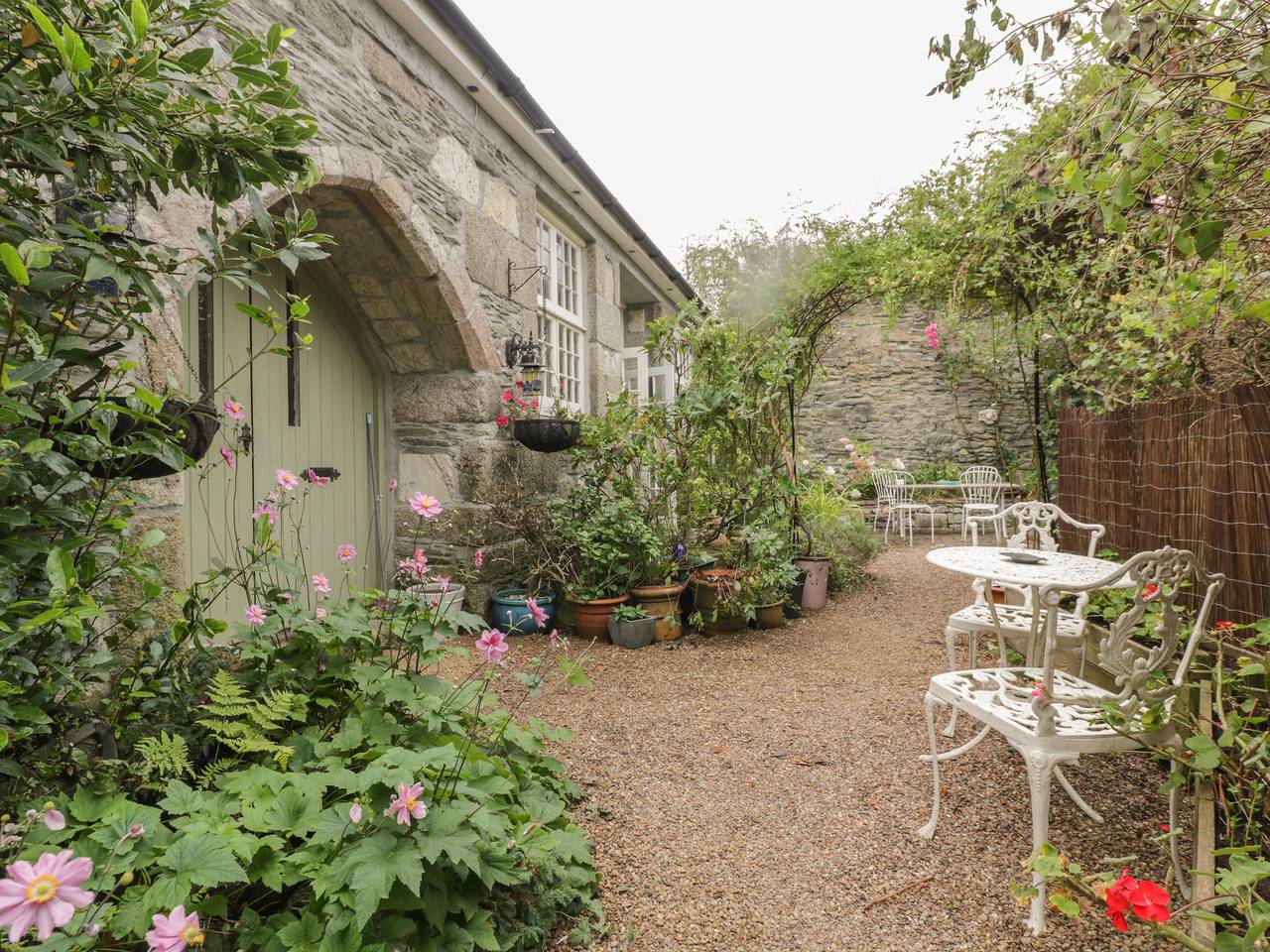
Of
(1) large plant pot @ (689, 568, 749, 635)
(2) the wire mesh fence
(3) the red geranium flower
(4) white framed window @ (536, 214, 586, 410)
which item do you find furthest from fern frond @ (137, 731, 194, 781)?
(4) white framed window @ (536, 214, 586, 410)

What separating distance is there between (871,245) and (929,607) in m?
2.92

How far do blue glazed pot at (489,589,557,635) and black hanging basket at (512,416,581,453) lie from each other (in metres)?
0.95

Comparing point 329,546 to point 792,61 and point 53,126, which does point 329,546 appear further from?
point 792,61

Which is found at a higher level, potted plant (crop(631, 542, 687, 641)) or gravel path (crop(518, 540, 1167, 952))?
potted plant (crop(631, 542, 687, 641))

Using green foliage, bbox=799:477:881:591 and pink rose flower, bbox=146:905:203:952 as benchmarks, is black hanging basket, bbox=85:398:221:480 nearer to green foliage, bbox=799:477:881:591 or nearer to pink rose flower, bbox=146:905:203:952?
pink rose flower, bbox=146:905:203:952

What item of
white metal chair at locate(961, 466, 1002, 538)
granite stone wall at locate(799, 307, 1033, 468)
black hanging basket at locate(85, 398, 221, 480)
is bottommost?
white metal chair at locate(961, 466, 1002, 538)

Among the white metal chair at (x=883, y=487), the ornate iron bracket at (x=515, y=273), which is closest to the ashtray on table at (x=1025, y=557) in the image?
the ornate iron bracket at (x=515, y=273)

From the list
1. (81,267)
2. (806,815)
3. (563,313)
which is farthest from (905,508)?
(81,267)

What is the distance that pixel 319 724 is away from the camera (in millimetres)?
1921

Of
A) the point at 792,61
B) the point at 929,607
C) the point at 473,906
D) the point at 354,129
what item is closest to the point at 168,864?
the point at 473,906

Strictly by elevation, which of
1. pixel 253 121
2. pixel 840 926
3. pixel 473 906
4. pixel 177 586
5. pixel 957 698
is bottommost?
pixel 840 926

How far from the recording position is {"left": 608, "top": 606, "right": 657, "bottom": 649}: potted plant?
4.06 metres

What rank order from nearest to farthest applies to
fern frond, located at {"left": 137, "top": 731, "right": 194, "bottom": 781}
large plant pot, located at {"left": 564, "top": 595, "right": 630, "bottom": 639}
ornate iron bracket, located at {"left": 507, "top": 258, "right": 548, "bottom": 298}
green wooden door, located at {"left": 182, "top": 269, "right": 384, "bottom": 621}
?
fern frond, located at {"left": 137, "top": 731, "right": 194, "bottom": 781} → green wooden door, located at {"left": 182, "top": 269, "right": 384, "bottom": 621} → large plant pot, located at {"left": 564, "top": 595, "right": 630, "bottom": 639} → ornate iron bracket, located at {"left": 507, "top": 258, "right": 548, "bottom": 298}

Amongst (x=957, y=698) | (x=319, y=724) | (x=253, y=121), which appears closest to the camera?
(x=253, y=121)
